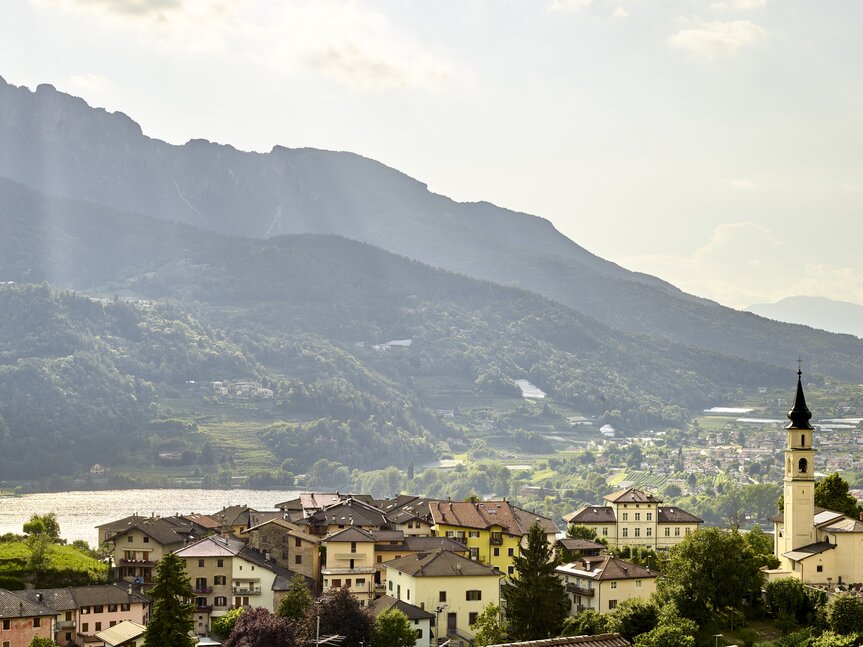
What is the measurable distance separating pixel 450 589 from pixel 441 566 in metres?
1.32

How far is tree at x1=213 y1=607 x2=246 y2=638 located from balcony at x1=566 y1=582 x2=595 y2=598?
16563 mm

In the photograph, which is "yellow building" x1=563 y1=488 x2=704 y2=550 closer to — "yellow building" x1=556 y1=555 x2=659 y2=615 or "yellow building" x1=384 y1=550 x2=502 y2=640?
"yellow building" x1=556 y1=555 x2=659 y2=615

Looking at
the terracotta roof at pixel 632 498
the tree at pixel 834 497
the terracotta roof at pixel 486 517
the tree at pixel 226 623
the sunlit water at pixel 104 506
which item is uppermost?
the tree at pixel 834 497

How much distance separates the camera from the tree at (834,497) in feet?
233

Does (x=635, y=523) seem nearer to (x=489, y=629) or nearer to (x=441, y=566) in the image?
(x=441, y=566)

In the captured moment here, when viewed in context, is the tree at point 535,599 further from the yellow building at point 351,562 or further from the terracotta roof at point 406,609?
the yellow building at point 351,562

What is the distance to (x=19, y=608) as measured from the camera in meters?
61.0

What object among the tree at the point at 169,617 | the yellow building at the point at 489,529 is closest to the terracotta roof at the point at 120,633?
the tree at the point at 169,617

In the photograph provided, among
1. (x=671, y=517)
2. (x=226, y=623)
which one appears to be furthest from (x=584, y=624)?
(x=671, y=517)

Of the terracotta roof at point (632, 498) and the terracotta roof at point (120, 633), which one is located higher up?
the terracotta roof at point (632, 498)

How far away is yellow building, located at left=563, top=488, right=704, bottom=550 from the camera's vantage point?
91.3 meters

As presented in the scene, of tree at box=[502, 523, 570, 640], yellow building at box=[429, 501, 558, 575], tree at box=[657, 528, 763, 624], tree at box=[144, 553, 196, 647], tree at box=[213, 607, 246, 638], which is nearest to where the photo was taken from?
tree at box=[144, 553, 196, 647]

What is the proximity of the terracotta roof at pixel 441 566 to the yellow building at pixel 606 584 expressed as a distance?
4.04 m

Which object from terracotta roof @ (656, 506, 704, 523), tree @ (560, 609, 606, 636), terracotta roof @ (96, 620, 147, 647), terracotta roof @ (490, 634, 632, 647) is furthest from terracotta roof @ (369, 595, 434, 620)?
terracotta roof @ (490, 634, 632, 647)
